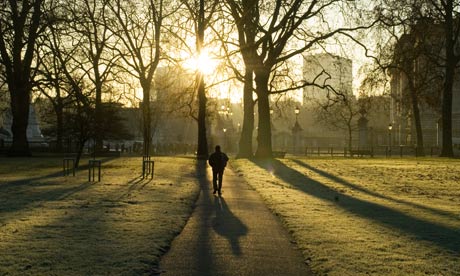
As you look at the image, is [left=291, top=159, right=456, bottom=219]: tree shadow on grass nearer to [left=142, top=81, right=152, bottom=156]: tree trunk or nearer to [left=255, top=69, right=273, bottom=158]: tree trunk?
[left=142, top=81, right=152, bottom=156]: tree trunk

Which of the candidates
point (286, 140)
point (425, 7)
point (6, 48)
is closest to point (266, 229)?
point (6, 48)

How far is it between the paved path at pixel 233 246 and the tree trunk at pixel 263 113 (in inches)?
1041

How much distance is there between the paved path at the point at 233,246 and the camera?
27.2ft

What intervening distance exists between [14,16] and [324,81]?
2113 cm

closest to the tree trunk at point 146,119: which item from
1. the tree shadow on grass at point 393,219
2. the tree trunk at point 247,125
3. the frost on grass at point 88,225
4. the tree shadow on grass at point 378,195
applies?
the tree trunk at point 247,125

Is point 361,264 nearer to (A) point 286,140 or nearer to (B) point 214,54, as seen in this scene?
(B) point 214,54

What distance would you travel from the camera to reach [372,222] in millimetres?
13148

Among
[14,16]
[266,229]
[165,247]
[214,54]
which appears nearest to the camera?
[165,247]

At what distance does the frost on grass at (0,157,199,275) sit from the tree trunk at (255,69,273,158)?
20651 millimetres

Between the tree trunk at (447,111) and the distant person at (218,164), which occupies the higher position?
the tree trunk at (447,111)

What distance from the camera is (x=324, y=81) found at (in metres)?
43.9

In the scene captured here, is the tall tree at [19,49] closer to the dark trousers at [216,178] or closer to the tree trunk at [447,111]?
the dark trousers at [216,178]

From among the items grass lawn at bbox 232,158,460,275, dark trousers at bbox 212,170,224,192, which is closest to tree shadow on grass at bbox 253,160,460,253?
grass lawn at bbox 232,158,460,275

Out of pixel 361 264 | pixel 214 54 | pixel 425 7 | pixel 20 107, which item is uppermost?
pixel 425 7
